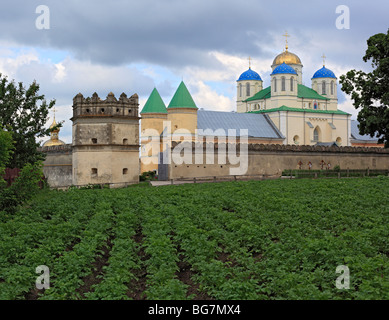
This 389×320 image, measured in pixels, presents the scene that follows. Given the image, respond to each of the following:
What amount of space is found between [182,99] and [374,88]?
78.0 ft

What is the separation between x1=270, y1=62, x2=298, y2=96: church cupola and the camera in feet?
222

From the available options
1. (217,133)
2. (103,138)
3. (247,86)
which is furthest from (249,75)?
(103,138)

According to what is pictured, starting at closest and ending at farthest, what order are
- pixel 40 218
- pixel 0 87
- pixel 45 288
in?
pixel 45 288
pixel 40 218
pixel 0 87

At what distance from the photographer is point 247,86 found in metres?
76.3

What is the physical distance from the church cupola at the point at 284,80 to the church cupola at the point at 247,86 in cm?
774

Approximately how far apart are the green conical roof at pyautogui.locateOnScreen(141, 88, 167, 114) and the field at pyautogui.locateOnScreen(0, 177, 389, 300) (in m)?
36.3

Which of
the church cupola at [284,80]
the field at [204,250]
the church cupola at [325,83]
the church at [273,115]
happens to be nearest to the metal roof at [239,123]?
the church at [273,115]

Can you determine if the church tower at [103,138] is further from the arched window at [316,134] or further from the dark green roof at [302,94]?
the arched window at [316,134]

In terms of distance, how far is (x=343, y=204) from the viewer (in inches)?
741

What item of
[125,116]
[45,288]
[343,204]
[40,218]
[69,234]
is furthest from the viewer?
[125,116]

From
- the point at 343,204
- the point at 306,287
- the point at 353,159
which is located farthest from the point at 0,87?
the point at 353,159

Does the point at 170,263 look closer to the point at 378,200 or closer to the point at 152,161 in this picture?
the point at 378,200

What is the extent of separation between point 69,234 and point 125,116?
2316cm

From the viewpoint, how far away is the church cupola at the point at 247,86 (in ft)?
250
